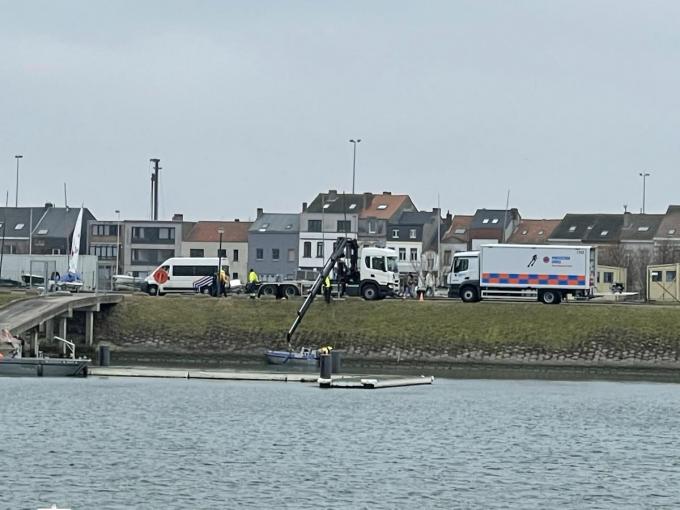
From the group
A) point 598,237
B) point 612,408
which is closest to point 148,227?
point 598,237

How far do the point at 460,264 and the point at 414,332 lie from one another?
10.0 metres

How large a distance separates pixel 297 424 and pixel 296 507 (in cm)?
1866

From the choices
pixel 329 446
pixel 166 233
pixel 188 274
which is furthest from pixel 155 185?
pixel 329 446

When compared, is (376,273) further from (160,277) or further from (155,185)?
(155,185)

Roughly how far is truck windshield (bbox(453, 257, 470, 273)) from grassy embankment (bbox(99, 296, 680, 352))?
3587 mm

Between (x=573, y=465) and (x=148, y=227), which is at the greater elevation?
(x=148, y=227)

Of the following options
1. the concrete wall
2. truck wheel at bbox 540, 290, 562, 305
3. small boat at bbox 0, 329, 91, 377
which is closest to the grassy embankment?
truck wheel at bbox 540, 290, 562, 305

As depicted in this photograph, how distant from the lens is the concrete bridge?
85062 millimetres

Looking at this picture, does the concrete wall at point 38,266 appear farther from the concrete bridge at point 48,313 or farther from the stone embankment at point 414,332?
the concrete bridge at point 48,313

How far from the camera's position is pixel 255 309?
318ft

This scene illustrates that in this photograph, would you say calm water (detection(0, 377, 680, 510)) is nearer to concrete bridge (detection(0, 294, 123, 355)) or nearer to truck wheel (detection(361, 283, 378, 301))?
concrete bridge (detection(0, 294, 123, 355))

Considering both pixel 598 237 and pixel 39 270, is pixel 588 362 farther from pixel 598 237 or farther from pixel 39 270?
pixel 598 237

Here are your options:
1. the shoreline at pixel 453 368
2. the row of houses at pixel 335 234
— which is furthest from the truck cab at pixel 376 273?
the row of houses at pixel 335 234

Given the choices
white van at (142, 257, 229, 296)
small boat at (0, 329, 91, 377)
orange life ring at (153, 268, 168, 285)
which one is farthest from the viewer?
white van at (142, 257, 229, 296)
